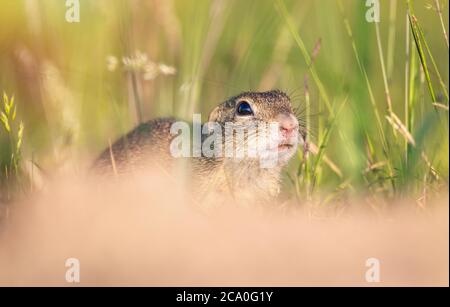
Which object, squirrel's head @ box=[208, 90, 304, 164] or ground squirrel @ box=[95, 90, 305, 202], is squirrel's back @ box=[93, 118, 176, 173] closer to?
ground squirrel @ box=[95, 90, 305, 202]

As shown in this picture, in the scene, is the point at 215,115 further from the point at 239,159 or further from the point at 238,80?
the point at 238,80

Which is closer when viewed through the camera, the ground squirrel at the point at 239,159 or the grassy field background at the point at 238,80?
the grassy field background at the point at 238,80

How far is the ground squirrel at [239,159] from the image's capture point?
4141 mm

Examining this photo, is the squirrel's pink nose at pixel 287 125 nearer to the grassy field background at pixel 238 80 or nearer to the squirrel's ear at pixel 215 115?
the grassy field background at pixel 238 80

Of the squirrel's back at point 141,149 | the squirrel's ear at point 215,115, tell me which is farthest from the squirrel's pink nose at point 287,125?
the squirrel's back at point 141,149

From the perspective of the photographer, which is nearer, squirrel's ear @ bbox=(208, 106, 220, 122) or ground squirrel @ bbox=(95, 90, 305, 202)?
ground squirrel @ bbox=(95, 90, 305, 202)

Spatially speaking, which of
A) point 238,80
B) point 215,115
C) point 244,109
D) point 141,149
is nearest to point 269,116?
point 244,109

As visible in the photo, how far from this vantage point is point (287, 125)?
4074 millimetres

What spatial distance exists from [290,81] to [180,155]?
132cm

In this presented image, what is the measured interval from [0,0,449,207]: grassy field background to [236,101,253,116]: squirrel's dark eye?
298 mm

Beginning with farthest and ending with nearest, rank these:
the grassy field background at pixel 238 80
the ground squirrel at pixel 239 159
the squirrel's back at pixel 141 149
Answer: the squirrel's back at pixel 141 149 → the ground squirrel at pixel 239 159 → the grassy field background at pixel 238 80

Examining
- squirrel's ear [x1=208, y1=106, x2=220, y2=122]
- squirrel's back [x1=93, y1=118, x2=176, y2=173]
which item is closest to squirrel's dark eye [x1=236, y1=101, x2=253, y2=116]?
squirrel's ear [x1=208, y1=106, x2=220, y2=122]

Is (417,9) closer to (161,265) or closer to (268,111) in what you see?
(268,111)

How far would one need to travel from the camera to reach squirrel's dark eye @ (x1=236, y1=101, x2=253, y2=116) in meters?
4.38
